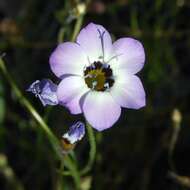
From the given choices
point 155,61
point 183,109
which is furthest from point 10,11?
point 183,109

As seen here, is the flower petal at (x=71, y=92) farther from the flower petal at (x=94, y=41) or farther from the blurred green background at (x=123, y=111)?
the blurred green background at (x=123, y=111)

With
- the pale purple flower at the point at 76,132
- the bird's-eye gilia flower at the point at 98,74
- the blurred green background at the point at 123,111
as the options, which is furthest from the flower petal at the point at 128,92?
the blurred green background at the point at 123,111

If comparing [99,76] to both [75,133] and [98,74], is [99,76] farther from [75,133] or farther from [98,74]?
[75,133]

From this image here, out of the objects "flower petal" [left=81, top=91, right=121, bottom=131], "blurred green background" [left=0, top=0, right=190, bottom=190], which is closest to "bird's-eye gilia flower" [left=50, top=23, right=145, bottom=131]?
"flower petal" [left=81, top=91, right=121, bottom=131]

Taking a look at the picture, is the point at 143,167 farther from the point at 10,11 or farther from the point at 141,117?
the point at 10,11

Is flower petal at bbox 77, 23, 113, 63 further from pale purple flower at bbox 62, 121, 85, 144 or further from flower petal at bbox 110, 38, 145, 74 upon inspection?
pale purple flower at bbox 62, 121, 85, 144

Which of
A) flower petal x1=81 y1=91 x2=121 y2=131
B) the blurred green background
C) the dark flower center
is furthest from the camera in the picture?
the blurred green background

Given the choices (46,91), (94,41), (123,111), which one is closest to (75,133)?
(46,91)
